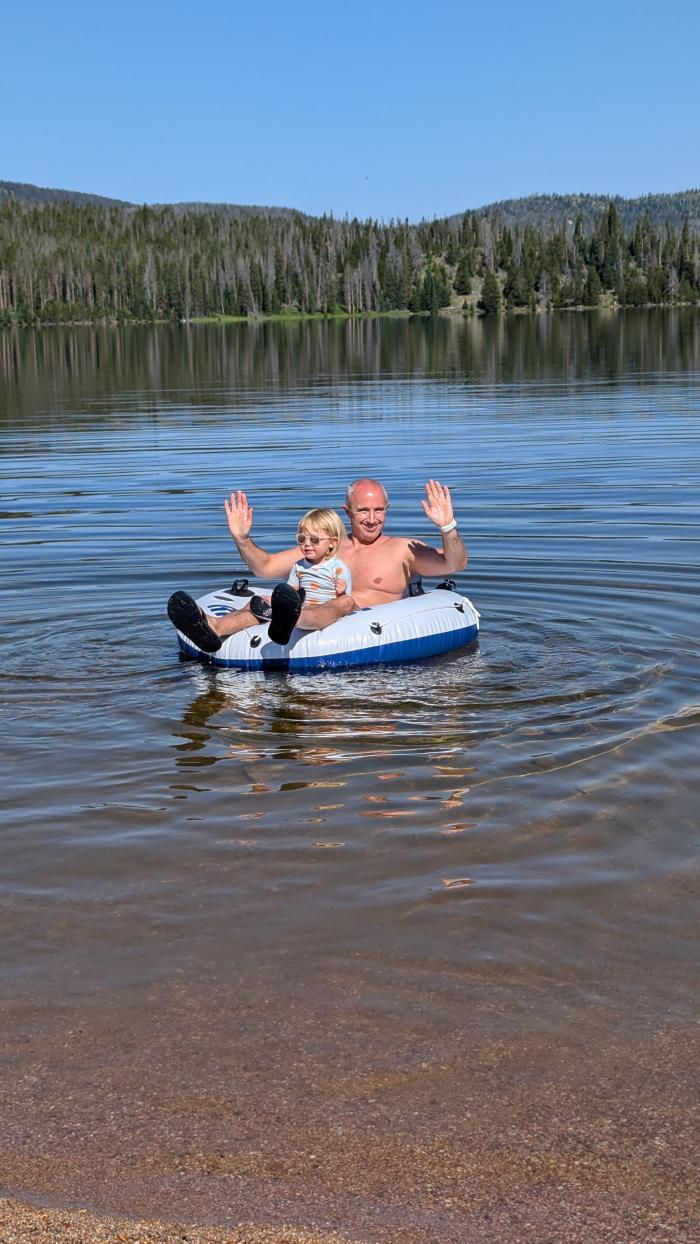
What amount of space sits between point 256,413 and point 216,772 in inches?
1099

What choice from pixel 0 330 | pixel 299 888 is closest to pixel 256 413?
pixel 299 888

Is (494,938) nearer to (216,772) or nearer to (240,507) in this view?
(216,772)

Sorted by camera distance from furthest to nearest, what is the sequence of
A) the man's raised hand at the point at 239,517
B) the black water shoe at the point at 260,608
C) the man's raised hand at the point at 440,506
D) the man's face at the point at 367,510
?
the man's face at the point at 367,510, the man's raised hand at the point at 239,517, the black water shoe at the point at 260,608, the man's raised hand at the point at 440,506

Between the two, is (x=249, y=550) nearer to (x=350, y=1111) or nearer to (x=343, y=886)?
(x=343, y=886)

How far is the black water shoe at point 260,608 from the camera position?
33.7 feet

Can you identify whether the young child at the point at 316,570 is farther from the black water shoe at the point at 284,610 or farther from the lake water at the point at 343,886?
the lake water at the point at 343,886

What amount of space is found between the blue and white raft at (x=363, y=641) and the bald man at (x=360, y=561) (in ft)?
0.43

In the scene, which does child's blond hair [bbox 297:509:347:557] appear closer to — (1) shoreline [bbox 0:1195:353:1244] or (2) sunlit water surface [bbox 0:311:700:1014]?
(2) sunlit water surface [bbox 0:311:700:1014]

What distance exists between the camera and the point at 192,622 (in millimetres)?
9945

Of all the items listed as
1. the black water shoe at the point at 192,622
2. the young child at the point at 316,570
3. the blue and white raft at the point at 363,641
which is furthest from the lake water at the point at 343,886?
the young child at the point at 316,570

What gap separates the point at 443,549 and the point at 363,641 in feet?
4.23

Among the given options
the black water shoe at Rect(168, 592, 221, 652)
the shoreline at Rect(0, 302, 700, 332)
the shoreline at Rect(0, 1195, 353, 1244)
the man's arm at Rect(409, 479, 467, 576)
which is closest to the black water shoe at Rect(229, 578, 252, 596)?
the black water shoe at Rect(168, 592, 221, 652)

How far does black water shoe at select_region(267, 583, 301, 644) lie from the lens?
9.45 metres

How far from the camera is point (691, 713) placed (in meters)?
8.70
